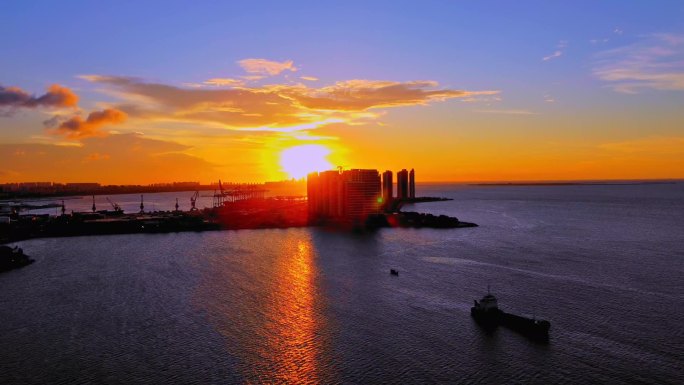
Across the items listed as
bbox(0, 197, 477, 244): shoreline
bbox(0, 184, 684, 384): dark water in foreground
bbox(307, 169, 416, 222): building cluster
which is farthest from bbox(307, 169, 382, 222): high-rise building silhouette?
bbox(0, 184, 684, 384): dark water in foreground

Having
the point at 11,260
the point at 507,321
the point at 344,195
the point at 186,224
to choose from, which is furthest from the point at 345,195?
the point at 507,321

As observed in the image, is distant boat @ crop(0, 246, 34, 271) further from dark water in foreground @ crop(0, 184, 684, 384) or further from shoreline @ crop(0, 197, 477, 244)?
shoreline @ crop(0, 197, 477, 244)

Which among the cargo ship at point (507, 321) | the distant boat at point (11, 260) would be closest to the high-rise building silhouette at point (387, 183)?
the distant boat at point (11, 260)

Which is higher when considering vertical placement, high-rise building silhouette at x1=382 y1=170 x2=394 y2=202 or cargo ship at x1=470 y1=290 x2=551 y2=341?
high-rise building silhouette at x1=382 y1=170 x2=394 y2=202

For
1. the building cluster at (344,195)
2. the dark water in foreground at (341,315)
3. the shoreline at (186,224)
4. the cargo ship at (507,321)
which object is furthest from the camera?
the building cluster at (344,195)

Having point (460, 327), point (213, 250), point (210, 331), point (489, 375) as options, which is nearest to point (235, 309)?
point (210, 331)

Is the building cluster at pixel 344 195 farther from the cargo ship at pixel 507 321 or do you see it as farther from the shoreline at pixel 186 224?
the cargo ship at pixel 507 321
